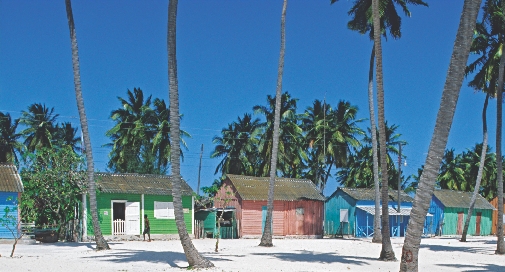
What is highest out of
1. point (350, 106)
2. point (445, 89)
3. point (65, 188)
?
point (350, 106)

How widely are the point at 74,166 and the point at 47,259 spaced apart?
12.9 metres

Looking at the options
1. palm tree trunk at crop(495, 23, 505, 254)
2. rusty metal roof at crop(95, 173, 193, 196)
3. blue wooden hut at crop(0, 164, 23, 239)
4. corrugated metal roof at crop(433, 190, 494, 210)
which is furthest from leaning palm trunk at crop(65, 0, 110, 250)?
corrugated metal roof at crop(433, 190, 494, 210)

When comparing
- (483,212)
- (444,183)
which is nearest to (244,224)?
(483,212)

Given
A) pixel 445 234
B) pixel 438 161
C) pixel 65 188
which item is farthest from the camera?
pixel 445 234

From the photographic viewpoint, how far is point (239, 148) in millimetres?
51344

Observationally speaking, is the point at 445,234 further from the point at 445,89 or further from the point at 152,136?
the point at 445,89

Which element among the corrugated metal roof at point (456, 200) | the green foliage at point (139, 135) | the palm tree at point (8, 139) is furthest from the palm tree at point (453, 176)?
the palm tree at point (8, 139)

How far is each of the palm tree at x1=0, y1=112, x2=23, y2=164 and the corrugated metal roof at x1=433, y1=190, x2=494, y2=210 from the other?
3707 centimetres

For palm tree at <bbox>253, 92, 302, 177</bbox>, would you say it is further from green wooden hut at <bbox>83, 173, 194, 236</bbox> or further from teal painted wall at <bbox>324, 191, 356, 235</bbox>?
green wooden hut at <bbox>83, 173, 194, 236</bbox>

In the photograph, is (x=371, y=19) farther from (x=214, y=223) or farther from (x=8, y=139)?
(x=8, y=139)

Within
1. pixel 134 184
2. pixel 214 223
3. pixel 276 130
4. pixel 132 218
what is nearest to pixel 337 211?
pixel 214 223

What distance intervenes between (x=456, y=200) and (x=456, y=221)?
182cm

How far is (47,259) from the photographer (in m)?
18.2

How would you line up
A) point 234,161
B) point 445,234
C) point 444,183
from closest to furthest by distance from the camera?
point 445,234 < point 234,161 < point 444,183
